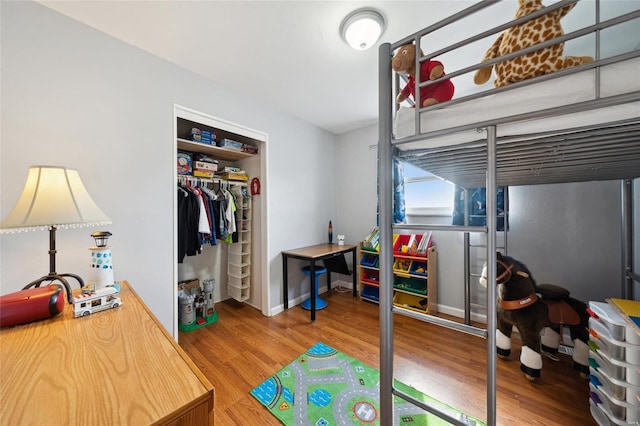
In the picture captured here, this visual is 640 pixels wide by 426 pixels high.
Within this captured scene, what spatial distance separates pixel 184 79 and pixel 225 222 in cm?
140

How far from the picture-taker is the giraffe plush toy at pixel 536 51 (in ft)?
2.32

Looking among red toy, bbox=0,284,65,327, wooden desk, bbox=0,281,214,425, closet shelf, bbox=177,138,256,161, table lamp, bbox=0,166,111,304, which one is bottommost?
wooden desk, bbox=0,281,214,425

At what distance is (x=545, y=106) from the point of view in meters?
0.65

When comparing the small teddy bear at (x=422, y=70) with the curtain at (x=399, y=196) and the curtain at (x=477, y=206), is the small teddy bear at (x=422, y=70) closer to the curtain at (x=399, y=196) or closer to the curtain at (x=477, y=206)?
the curtain at (x=477, y=206)

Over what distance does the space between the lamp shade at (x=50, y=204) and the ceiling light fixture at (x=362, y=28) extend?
1758 mm

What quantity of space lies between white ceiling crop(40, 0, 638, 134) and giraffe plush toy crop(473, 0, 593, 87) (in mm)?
833

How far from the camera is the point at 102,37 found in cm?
153

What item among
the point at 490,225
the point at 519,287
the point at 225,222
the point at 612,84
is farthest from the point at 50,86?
the point at 519,287

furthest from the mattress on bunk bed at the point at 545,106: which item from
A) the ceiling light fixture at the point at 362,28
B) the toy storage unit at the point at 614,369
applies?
the toy storage unit at the point at 614,369

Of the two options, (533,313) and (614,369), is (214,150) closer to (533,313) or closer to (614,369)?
(533,313)

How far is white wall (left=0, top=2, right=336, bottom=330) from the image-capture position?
126 cm

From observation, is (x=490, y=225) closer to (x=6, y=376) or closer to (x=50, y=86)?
(x=6, y=376)

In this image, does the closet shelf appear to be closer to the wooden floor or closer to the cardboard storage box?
the cardboard storage box

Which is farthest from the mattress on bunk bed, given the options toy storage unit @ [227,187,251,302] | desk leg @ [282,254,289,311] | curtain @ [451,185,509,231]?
toy storage unit @ [227,187,251,302]
